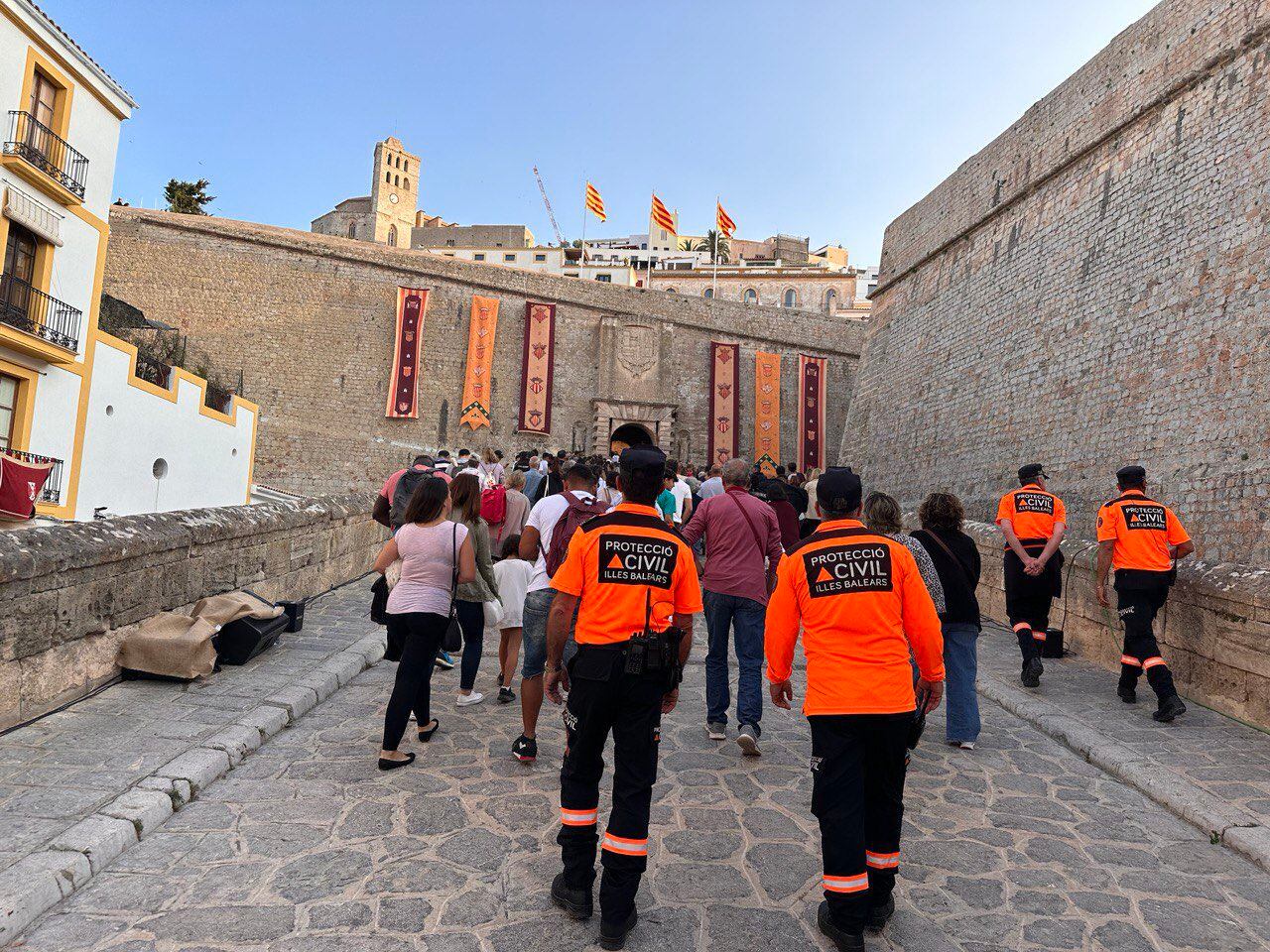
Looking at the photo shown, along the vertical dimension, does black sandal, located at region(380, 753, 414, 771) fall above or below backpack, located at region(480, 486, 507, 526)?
below

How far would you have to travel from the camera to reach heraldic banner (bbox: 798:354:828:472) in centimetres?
2812

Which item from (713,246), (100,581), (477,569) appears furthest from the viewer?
(713,246)

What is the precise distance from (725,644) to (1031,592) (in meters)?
2.92

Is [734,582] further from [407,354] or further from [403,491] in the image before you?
[407,354]

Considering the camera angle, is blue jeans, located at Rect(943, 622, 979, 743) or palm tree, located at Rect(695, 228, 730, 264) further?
palm tree, located at Rect(695, 228, 730, 264)

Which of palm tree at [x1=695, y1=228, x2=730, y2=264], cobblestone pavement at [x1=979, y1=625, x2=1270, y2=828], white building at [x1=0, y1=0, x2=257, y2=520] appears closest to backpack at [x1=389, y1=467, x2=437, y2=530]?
cobblestone pavement at [x1=979, y1=625, x2=1270, y2=828]

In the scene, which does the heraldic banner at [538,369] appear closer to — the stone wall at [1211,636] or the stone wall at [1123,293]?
the stone wall at [1123,293]

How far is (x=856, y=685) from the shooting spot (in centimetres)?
274

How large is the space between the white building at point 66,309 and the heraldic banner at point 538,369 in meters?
11.5

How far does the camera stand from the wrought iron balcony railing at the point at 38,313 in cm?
1253

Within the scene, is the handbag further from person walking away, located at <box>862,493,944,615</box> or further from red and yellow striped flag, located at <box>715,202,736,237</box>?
red and yellow striped flag, located at <box>715,202,736,237</box>

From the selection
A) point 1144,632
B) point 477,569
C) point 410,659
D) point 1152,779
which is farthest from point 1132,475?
point 410,659

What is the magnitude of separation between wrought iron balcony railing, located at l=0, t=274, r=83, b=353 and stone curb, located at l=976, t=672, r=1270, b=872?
15093 mm

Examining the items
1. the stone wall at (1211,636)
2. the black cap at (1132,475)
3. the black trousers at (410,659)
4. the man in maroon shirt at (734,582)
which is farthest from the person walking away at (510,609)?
the stone wall at (1211,636)
